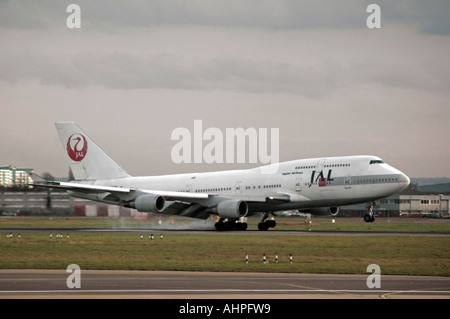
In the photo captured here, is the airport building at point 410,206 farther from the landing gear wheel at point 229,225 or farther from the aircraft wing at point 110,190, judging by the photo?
the aircraft wing at point 110,190

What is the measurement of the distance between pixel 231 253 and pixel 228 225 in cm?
2651

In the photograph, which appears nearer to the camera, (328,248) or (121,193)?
(328,248)

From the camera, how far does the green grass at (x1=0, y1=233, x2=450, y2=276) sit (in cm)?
3519

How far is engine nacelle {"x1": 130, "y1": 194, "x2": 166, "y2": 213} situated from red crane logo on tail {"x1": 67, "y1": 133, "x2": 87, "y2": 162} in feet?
49.3

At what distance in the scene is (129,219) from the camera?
8131 cm

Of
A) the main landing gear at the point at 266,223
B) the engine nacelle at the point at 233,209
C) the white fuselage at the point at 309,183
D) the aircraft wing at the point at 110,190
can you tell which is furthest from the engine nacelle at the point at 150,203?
the main landing gear at the point at 266,223

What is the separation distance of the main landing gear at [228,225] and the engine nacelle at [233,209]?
46.7 inches

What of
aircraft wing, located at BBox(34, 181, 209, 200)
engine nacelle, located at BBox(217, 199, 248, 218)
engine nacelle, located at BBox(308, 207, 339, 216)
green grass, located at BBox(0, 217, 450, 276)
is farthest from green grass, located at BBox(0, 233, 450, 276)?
engine nacelle, located at BBox(308, 207, 339, 216)

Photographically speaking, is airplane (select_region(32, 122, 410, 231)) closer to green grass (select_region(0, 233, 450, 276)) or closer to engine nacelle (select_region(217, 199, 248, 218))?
engine nacelle (select_region(217, 199, 248, 218))

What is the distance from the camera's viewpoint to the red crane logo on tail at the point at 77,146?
82.0 metres
